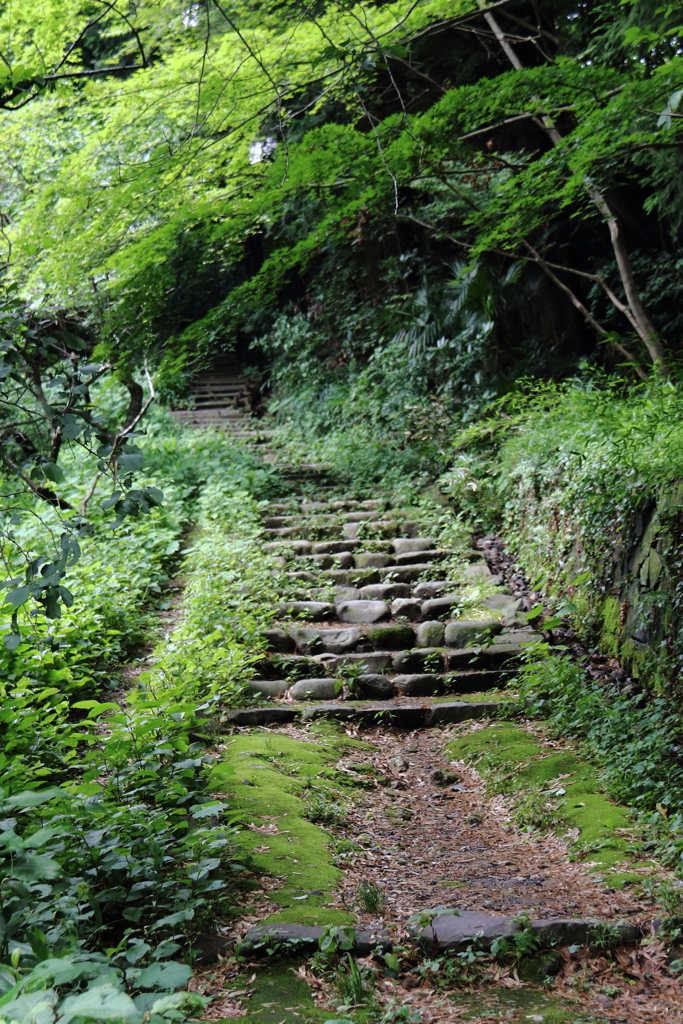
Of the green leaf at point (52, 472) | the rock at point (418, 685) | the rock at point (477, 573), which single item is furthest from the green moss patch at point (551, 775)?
the green leaf at point (52, 472)

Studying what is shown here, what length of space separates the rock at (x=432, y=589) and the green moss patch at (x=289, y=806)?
6.47 feet

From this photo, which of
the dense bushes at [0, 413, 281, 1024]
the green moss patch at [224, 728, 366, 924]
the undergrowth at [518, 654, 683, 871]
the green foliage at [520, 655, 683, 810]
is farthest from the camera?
the green foliage at [520, 655, 683, 810]

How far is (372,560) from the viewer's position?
7195 millimetres

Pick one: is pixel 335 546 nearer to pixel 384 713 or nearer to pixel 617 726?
pixel 384 713

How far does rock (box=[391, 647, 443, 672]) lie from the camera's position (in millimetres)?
5449

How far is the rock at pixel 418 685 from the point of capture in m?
5.28

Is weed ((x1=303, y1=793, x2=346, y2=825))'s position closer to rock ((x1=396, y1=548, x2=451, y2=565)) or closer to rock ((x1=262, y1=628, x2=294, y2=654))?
rock ((x1=262, y1=628, x2=294, y2=654))

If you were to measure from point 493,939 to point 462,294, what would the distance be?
362 inches

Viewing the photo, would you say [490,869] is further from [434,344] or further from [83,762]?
[434,344]

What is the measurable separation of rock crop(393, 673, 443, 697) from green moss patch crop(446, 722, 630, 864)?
2.31 feet

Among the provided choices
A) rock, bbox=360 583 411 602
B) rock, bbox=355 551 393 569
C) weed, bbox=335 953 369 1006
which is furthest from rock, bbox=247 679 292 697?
weed, bbox=335 953 369 1006

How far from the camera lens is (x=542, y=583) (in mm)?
5656

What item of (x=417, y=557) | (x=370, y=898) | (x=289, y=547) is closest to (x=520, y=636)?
(x=417, y=557)

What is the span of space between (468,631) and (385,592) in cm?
117
